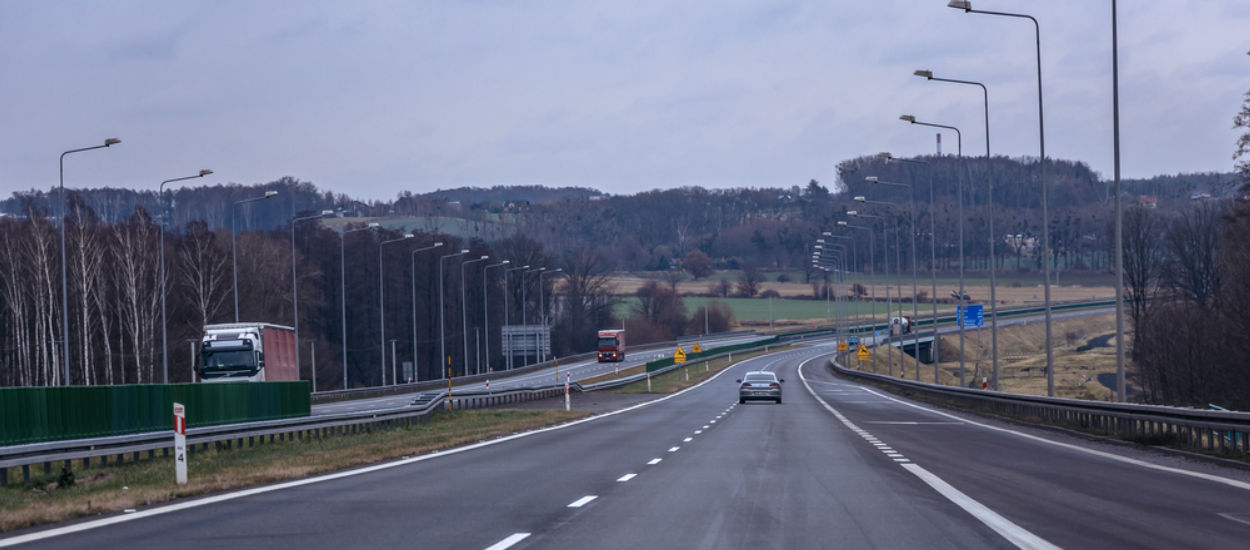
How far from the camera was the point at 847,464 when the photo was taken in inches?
795

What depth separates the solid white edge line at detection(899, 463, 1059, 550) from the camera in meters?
10.6

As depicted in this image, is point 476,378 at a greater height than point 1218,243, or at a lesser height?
lesser

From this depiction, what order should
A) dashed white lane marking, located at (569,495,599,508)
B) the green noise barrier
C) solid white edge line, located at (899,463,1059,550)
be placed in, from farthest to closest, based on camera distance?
the green noise barrier
dashed white lane marking, located at (569,495,599,508)
solid white edge line, located at (899,463,1059,550)

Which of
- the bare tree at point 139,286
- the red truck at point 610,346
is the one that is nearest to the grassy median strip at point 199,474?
the bare tree at point 139,286

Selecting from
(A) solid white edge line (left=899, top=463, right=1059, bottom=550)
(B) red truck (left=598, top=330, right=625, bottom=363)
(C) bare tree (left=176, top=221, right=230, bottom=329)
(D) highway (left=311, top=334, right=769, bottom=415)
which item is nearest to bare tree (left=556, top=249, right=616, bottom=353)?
(D) highway (left=311, top=334, right=769, bottom=415)

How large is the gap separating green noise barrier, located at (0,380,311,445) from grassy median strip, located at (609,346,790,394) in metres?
41.5

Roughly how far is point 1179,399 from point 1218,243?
16426 millimetres

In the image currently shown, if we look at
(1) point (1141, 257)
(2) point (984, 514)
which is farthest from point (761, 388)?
(1) point (1141, 257)

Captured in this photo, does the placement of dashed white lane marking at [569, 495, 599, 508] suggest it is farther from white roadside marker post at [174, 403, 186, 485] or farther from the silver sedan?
the silver sedan

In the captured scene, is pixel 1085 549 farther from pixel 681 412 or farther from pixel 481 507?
pixel 681 412

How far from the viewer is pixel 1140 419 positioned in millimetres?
26078

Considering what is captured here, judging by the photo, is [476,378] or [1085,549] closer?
[1085,549]

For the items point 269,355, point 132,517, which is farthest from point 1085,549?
point 269,355

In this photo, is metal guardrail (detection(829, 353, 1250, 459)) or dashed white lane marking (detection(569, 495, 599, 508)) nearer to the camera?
dashed white lane marking (detection(569, 495, 599, 508))
